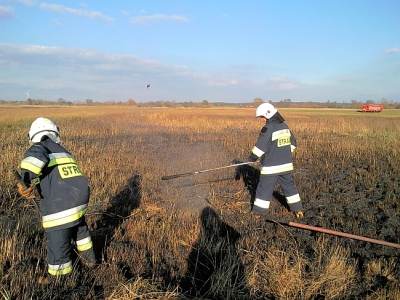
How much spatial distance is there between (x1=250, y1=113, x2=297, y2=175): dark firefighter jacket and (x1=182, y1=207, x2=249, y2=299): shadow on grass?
122 centimetres

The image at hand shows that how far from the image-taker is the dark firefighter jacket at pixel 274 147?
6.17 meters

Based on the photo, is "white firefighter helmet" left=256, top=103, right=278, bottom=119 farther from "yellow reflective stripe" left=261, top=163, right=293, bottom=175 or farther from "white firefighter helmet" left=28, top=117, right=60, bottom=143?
"white firefighter helmet" left=28, top=117, right=60, bottom=143

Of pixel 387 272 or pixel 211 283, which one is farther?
pixel 387 272

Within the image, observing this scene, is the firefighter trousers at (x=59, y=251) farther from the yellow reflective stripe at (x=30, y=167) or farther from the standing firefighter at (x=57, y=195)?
the yellow reflective stripe at (x=30, y=167)

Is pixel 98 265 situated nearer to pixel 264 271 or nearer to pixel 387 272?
pixel 264 271

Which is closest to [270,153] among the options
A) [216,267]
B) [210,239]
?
[210,239]

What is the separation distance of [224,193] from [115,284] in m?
4.06

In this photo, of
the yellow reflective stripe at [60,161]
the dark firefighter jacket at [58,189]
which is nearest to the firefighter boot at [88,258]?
the dark firefighter jacket at [58,189]

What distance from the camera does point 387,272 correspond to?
4238 mm

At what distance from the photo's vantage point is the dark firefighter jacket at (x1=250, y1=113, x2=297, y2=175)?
243 inches

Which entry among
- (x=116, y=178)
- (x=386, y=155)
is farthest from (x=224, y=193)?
(x=386, y=155)

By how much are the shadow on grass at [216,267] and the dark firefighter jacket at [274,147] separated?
1225mm

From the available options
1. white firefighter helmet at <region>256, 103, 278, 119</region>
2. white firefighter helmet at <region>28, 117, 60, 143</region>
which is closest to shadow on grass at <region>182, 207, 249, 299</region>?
white firefighter helmet at <region>256, 103, 278, 119</region>

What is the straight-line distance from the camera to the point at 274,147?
6203 mm
